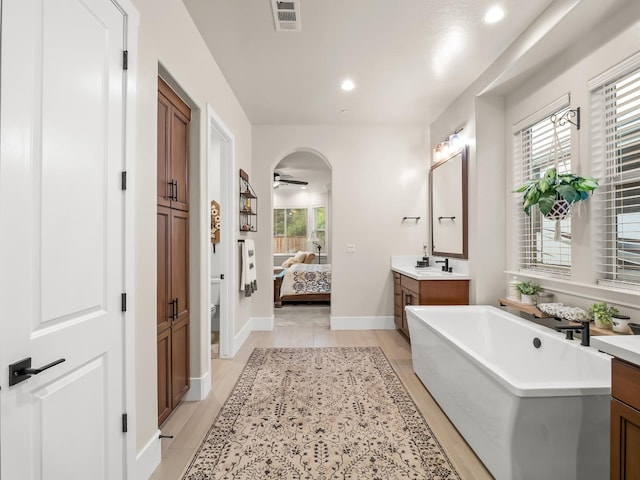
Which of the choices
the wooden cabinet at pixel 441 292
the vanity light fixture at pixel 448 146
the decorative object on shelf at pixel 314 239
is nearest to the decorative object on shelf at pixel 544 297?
the wooden cabinet at pixel 441 292

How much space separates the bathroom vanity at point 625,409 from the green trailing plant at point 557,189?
51.5 inches

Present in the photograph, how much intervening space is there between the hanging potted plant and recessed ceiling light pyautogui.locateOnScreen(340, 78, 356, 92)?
1975 millimetres

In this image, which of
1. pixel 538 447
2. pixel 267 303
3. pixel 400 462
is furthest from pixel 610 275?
pixel 267 303

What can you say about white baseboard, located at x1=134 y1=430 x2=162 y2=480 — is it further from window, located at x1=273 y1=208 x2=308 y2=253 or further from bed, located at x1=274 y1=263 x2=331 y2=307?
window, located at x1=273 y1=208 x2=308 y2=253

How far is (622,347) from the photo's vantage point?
1.24 metres

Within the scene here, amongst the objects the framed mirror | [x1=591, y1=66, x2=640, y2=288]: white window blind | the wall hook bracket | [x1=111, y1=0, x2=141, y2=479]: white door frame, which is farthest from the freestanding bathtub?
[x1=111, y1=0, x2=141, y2=479]: white door frame

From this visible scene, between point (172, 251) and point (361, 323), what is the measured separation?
10.2 feet

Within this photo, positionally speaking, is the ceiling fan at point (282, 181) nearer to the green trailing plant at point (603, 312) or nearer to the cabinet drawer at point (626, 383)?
the green trailing plant at point (603, 312)

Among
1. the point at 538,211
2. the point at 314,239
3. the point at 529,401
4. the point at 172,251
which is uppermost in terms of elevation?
the point at 538,211

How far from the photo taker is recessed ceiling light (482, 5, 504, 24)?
7.73 ft

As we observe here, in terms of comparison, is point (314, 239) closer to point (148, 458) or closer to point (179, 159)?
point (179, 159)

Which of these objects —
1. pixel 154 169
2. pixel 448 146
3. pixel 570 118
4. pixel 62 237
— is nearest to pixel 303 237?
pixel 448 146

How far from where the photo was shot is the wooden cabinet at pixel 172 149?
7.16 ft

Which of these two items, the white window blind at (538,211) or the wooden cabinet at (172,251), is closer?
the wooden cabinet at (172,251)
